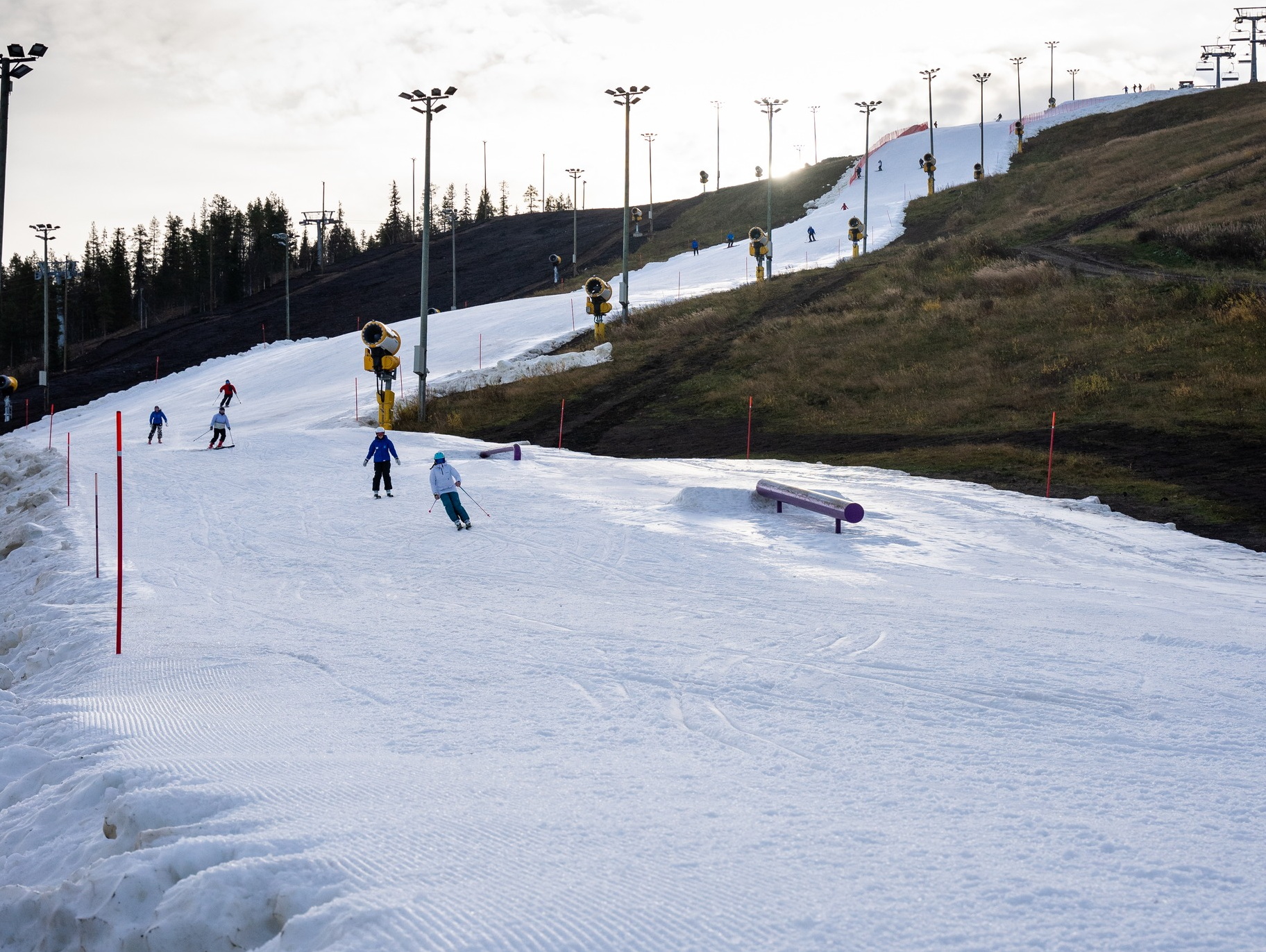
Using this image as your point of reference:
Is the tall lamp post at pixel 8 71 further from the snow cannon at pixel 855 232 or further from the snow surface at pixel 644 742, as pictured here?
the snow cannon at pixel 855 232

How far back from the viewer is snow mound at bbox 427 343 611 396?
3697 cm

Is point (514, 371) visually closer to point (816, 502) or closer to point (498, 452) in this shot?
point (498, 452)

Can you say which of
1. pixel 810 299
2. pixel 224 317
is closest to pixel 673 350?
A: pixel 810 299

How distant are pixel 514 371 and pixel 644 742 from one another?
32177 millimetres

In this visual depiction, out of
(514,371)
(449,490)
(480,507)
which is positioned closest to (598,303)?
(514,371)

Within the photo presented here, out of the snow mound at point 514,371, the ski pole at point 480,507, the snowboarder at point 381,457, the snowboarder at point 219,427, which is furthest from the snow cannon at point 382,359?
the ski pole at point 480,507

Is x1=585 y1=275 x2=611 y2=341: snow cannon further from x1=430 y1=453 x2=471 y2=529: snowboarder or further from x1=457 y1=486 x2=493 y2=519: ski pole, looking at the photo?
x1=430 y1=453 x2=471 y2=529: snowboarder

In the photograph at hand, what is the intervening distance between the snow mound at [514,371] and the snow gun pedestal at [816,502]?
22.4 m

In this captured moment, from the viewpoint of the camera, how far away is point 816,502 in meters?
14.8

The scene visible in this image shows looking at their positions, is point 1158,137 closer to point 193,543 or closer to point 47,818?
point 193,543

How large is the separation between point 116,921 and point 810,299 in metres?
41.3

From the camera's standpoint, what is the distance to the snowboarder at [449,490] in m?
15.6

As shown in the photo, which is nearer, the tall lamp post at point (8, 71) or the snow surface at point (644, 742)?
the snow surface at point (644, 742)

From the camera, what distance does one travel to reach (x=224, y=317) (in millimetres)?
86438
